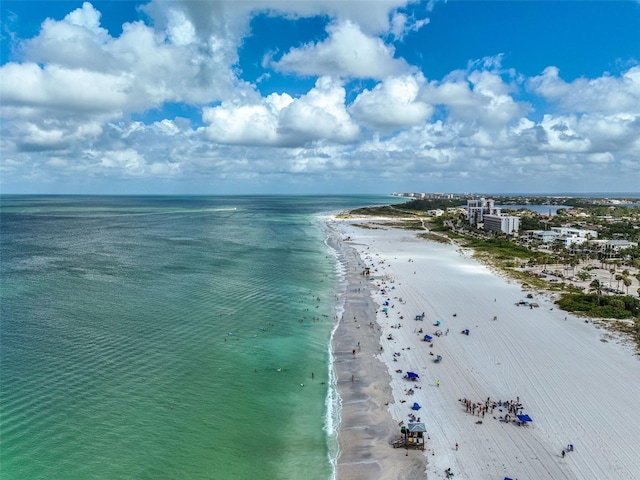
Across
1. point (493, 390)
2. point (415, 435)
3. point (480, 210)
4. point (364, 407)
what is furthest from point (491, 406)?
point (480, 210)

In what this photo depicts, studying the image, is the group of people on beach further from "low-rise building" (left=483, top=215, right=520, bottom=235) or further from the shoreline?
"low-rise building" (left=483, top=215, right=520, bottom=235)

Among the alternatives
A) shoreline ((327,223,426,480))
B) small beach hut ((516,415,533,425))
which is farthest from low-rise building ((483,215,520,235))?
small beach hut ((516,415,533,425))

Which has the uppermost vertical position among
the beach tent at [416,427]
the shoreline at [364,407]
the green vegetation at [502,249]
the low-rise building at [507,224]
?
the low-rise building at [507,224]

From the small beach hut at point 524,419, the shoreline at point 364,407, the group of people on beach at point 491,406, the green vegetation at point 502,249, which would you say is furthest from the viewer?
the green vegetation at point 502,249

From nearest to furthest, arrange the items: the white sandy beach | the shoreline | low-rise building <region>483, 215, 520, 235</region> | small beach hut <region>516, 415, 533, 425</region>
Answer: the shoreline
the white sandy beach
small beach hut <region>516, 415, 533, 425</region>
low-rise building <region>483, 215, 520, 235</region>

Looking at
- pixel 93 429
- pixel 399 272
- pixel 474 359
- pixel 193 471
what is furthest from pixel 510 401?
pixel 399 272

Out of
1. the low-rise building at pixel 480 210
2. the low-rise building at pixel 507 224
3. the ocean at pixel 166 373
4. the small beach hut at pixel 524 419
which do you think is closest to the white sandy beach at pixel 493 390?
the small beach hut at pixel 524 419

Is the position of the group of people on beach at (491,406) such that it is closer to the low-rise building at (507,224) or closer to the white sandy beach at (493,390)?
the white sandy beach at (493,390)

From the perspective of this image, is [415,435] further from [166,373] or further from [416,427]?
[166,373]
